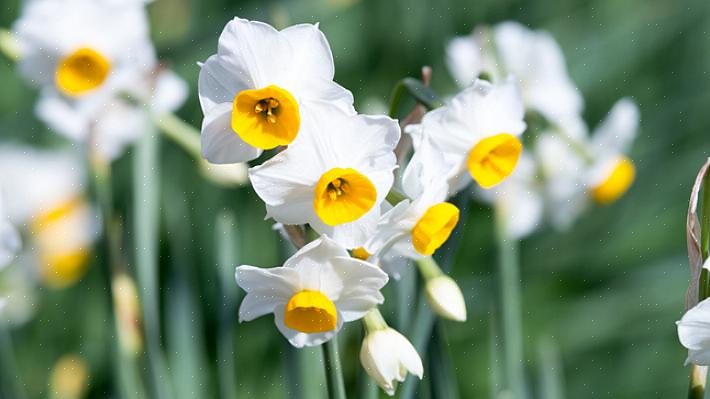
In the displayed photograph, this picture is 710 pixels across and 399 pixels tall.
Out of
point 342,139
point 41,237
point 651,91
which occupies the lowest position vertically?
point 342,139

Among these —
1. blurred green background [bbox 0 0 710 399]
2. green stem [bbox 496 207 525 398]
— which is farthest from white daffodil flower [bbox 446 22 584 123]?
green stem [bbox 496 207 525 398]

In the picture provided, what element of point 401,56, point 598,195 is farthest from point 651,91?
point 598,195

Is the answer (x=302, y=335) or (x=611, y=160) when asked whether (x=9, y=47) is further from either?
(x=611, y=160)

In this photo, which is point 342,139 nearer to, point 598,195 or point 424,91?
point 424,91

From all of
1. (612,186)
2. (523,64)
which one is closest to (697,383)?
(612,186)

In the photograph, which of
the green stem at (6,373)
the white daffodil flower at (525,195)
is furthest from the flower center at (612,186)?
the green stem at (6,373)

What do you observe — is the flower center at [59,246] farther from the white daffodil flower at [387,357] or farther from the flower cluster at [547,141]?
the white daffodil flower at [387,357]

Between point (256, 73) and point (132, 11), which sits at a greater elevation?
point (132, 11)

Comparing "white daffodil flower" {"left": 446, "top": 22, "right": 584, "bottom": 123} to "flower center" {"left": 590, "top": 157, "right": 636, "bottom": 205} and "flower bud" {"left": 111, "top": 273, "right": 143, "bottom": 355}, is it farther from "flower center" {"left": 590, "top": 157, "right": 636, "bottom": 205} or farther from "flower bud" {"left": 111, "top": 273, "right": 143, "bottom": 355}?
"flower bud" {"left": 111, "top": 273, "right": 143, "bottom": 355}
